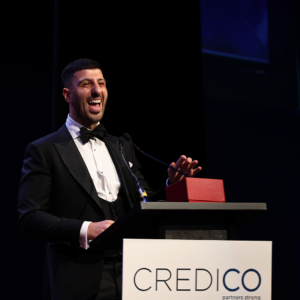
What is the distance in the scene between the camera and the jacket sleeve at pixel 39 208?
157cm

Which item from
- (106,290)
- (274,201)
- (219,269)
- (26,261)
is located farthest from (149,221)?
(274,201)

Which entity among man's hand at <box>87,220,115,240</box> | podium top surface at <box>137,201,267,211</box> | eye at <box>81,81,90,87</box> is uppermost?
eye at <box>81,81,90,87</box>

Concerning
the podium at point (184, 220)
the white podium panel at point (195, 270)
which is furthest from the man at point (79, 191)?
the white podium panel at point (195, 270)

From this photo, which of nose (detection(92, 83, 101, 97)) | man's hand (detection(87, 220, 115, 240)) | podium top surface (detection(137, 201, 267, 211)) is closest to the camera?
podium top surface (detection(137, 201, 267, 211))

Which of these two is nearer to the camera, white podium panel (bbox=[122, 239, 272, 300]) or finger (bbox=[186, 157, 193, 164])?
white podium panel (bbox=[122, 239, 272, 300])

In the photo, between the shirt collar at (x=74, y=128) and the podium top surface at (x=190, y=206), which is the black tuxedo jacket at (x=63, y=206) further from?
the podium top surface at (x=190, y=206)

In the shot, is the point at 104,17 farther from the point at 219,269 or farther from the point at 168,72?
the point at 219,269

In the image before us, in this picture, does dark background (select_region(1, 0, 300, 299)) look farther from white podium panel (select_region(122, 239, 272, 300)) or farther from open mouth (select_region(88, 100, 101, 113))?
white podium panel (select_region(122, 239, 272, 300))

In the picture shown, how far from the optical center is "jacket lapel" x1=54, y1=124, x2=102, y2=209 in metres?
1.77

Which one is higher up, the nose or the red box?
the nose

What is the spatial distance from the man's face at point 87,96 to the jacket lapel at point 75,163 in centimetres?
19

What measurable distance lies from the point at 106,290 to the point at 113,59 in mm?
1780

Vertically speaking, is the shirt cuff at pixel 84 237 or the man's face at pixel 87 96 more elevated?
the man's face at pixel 87 96

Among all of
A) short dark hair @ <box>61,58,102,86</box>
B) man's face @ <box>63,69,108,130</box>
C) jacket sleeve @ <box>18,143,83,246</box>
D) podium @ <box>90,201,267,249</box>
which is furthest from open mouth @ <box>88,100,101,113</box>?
podium @ <box>90,201,267,249</box>
